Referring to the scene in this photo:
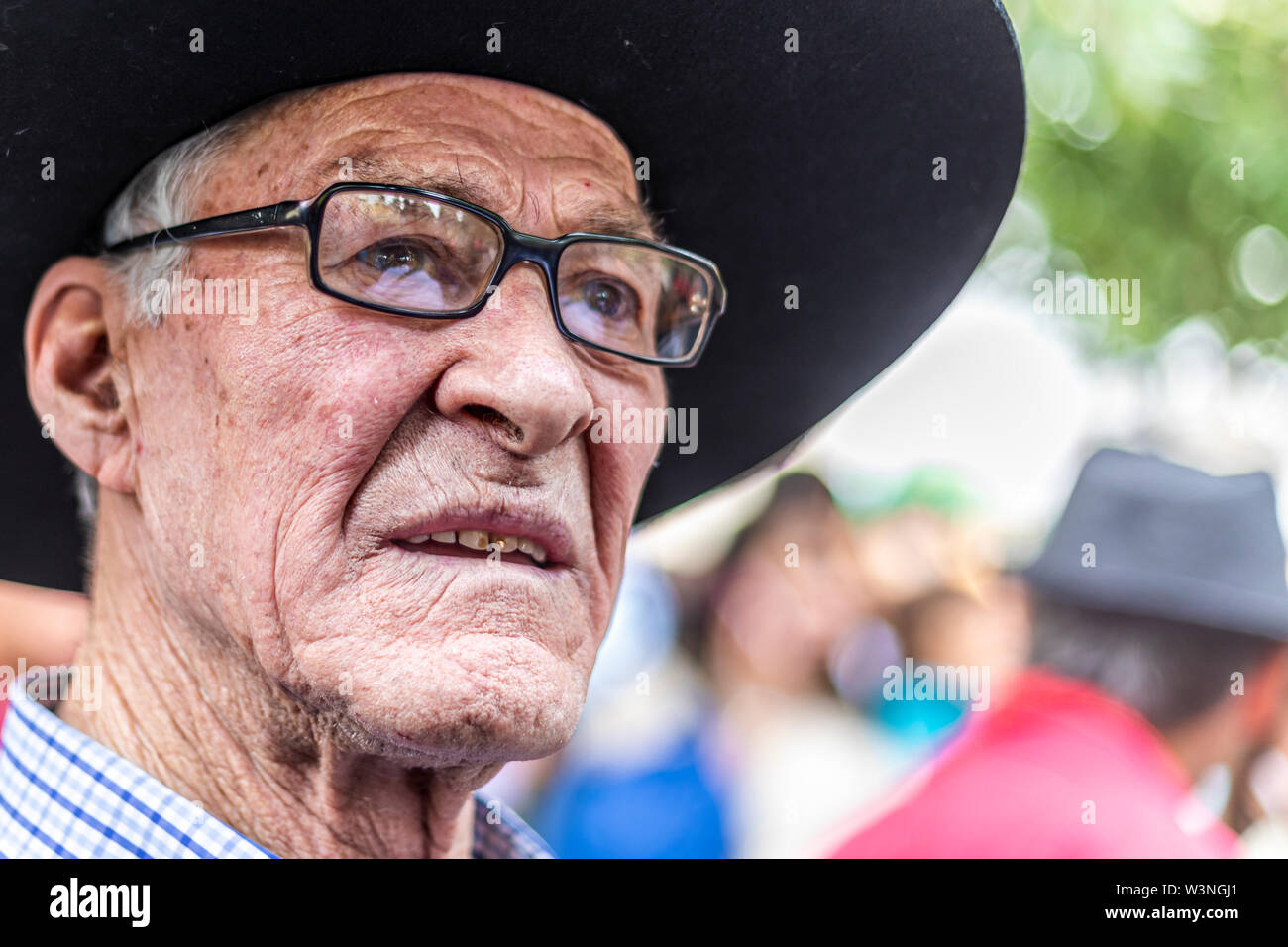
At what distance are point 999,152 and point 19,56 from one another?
5.76ft

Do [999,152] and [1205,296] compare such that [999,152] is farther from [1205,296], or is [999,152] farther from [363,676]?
[1205,296]

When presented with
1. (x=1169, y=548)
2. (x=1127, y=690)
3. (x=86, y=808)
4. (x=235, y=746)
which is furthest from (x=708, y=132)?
(x=1169, y=548)

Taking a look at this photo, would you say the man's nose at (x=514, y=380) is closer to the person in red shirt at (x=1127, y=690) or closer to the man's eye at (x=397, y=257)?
the man's eye at (x=397, y=257)

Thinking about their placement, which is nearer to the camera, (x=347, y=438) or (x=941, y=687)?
(x=347, y=438)

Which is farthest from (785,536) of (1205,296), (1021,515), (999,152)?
(999,152)

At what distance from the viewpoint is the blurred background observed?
195 inches

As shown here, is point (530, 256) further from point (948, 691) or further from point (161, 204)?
point (948, 691)

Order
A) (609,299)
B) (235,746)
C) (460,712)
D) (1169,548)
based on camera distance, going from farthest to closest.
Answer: (1169,548) → (609,299) → (235,746) → (460,712)

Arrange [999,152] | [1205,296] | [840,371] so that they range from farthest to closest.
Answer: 1. [1205,296]
2. [840,371]
3. [999,152]

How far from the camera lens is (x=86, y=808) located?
1800mm

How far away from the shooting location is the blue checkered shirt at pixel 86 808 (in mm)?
1764

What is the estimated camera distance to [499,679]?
1.63 m

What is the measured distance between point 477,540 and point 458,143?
0.63 meters

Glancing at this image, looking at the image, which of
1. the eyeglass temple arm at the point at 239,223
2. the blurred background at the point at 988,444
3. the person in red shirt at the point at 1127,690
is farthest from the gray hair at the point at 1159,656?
the eyeglass temple arm at the point at 239,223
